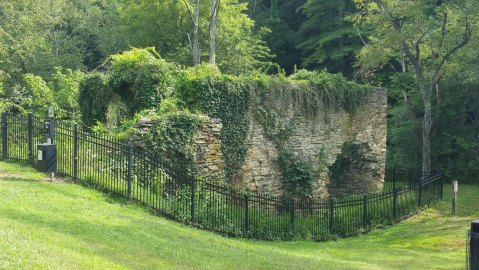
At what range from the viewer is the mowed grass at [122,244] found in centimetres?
659

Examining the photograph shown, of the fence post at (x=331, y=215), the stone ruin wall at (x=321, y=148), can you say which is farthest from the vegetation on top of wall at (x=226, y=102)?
the fence post at (x=331, y=215)

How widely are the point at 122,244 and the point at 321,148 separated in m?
12.4

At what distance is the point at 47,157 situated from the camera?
11.8 m

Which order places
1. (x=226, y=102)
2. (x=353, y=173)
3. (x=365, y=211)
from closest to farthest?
(x=226, y=102) < (x=365, y=211) < (x=353, y=173)

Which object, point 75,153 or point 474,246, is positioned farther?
point 75,153

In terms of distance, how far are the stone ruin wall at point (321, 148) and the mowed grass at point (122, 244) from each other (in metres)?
3.06

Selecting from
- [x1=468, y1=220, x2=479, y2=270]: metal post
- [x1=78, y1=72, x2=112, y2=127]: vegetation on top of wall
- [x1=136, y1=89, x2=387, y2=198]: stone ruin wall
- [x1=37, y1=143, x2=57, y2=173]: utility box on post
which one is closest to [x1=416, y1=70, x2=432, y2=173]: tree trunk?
[x1=136, y1=89, x2=387, y2=198]: stone ruin wall

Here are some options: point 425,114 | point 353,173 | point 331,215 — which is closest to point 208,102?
point 331,215

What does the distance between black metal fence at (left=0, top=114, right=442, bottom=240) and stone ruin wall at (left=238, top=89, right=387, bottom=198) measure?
5.90 feet

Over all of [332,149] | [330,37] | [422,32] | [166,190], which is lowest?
[166,190]

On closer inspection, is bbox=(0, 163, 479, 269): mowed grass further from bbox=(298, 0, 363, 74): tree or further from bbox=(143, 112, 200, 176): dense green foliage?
bbox=(298, 0, 363, 74): tree

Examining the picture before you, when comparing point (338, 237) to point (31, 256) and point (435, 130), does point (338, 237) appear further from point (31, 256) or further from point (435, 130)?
point (435, 130)

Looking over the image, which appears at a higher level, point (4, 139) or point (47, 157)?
point (4, 139)

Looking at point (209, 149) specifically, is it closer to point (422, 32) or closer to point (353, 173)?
point (353, 173)
